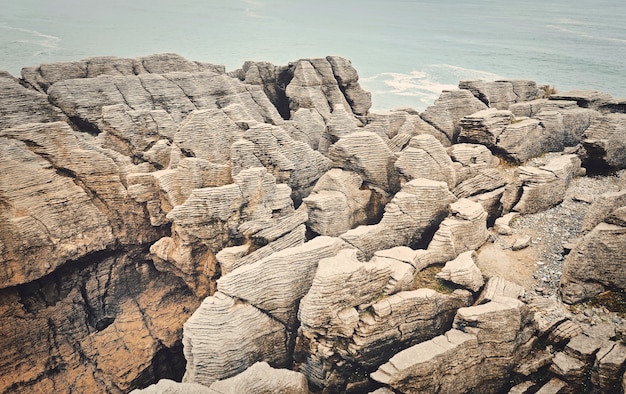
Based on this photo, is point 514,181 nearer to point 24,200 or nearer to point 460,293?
point 460,293

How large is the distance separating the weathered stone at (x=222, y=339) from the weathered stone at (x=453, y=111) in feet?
53.7

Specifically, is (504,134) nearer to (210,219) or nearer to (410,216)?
(410,216)

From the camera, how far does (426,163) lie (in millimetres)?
19891

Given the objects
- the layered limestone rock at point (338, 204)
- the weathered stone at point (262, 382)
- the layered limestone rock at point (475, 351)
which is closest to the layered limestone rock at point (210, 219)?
the layered limestone rock at point (338, 204)

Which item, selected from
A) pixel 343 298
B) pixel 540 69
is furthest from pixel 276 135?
pixel 540 69

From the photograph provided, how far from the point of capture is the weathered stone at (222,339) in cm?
1405

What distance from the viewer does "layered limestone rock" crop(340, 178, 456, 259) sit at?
17938 mm

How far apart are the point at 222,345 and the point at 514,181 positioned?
1583cm

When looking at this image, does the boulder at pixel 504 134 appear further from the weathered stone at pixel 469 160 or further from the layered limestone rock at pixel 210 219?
the layered limestone rock at pixel 210 219

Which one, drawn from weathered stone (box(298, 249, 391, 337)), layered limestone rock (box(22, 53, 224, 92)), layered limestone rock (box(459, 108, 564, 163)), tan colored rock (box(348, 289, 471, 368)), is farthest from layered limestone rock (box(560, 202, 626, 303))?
layered limestone rock (box(22, 53, 224, 92))

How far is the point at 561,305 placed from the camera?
14.8 metres

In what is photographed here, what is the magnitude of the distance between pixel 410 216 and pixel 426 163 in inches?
125

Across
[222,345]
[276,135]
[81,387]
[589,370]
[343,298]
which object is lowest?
[81,387]

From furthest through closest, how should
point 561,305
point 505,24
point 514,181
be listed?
point 505,24
point 514,181
point 561,305
